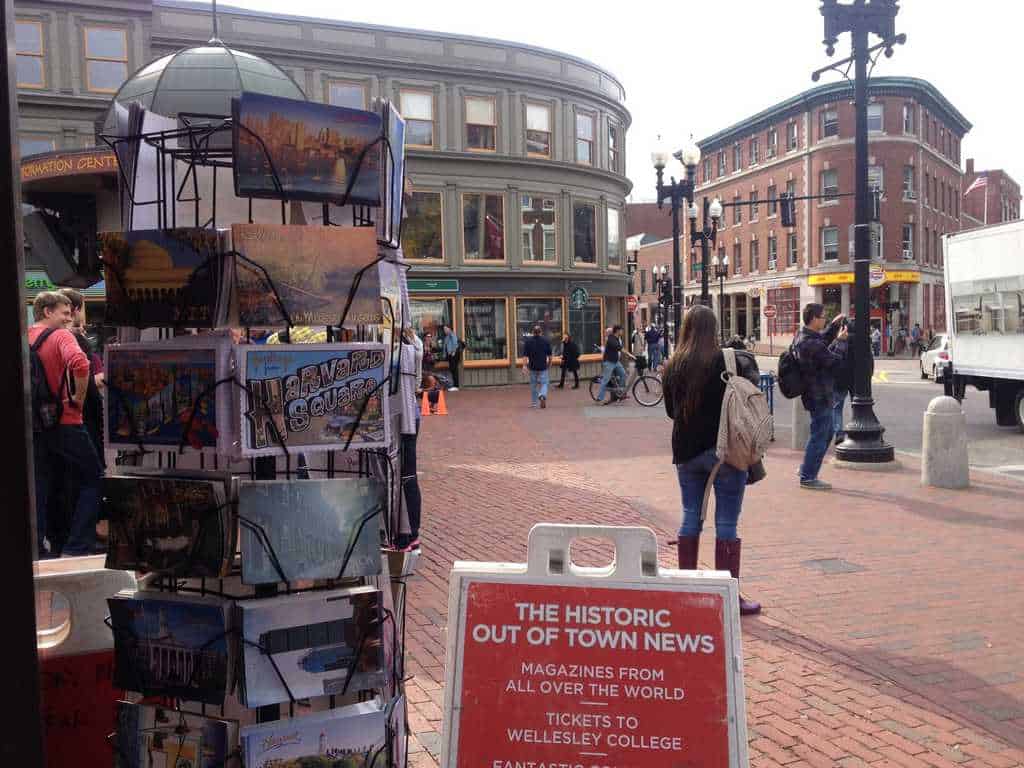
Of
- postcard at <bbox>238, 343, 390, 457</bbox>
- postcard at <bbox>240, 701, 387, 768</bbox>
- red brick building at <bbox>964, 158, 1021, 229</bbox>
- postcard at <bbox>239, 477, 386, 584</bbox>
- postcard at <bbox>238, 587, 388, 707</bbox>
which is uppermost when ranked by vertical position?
red brick building at <bbox>964, 158, 1021, 229</bbox>

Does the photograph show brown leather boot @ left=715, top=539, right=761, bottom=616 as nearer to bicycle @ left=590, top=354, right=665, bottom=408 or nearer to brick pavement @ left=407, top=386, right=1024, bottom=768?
brick pavement @ left=407, top=386, right=1024, bottom=768

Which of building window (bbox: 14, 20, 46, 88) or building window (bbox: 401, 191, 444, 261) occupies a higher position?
building window (bbox: 14, 20, 46, 88)

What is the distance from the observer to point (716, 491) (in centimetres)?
541

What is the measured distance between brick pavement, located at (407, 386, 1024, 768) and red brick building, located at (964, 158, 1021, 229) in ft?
208

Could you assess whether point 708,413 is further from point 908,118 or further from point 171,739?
point 908,118

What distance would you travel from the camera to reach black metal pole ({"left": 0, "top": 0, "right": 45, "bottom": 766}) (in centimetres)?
202

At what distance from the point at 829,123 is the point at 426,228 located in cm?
3225

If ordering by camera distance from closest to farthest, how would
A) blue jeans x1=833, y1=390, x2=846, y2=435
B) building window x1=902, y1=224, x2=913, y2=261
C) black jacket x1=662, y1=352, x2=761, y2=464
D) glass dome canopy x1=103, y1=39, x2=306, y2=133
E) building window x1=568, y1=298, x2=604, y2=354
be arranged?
black jacket x1=662, y1=352, x2=761, y2=464
glass dome canopy x1=103, y1=39, x2=306, y2=133
blue jeans x1=833, y1=390, x2=846, y2=435
building window x1=568, y1=298, x2=604, y2=354
building window x1=902, y1=224, x2=913, y2=261

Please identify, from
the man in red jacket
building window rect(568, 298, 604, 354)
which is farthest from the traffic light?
the man in red jacket

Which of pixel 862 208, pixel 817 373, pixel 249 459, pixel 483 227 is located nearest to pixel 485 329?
pixel 483 227

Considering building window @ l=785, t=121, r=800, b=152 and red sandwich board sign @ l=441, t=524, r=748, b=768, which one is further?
building window @ l=785, t=121, r=800, b=152

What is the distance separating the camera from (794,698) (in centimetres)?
429

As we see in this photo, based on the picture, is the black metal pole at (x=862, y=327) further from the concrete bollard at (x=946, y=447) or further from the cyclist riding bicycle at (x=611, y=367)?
the cyclist riding bicycle at (x=611, y=367)

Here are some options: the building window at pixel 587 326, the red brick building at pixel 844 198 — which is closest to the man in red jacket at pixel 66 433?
the building window at pixel 587 326
